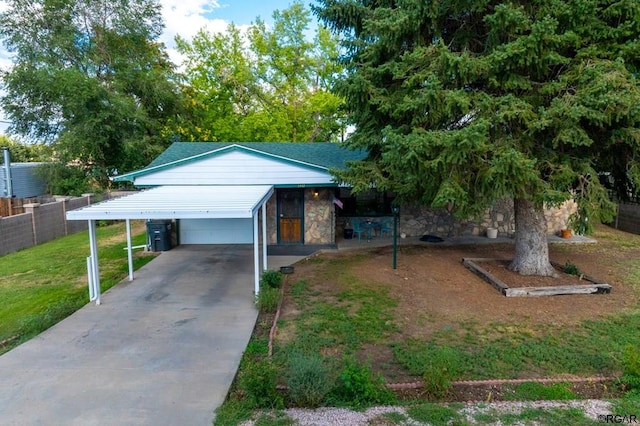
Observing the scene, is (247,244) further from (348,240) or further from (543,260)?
(543,260)

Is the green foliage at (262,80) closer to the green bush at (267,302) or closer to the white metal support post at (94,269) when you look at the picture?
the white metal support post at (94,269)

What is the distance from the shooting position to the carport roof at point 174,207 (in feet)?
23.3

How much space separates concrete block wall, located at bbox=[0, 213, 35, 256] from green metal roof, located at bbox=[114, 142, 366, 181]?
4.12 metres

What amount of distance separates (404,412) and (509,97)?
568cm

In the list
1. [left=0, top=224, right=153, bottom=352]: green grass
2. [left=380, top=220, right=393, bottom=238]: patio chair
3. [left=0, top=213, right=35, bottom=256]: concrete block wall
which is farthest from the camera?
[left=380, top=220, right=393, bottom=238]: patio chair

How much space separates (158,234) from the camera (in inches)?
478

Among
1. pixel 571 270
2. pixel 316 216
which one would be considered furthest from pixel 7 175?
pixel 571 270

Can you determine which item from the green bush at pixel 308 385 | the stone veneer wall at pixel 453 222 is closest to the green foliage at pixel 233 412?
the green bush at pixel 308 385

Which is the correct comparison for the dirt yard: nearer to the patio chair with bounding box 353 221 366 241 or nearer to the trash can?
the patio chair with bounding box 353 221 366 241

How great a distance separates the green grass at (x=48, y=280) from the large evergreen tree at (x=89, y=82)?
31.3 feet

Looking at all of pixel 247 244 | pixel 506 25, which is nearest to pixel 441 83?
pixel 506 25

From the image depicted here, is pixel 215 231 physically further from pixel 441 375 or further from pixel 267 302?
pixel 441 375

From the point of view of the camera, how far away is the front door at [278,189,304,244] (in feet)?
41.0

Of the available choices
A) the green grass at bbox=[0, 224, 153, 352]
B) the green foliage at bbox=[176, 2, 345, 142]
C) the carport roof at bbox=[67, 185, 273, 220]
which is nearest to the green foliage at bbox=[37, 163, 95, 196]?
the green foliage at bbox=[176, 2, 345, 142]
